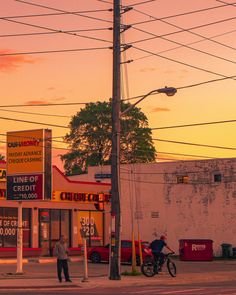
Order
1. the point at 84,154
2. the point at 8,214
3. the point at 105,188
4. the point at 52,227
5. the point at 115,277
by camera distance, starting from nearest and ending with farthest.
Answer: the point at 115,277 < the point at 8,214 < the point at 52,227 < the point at 105,188 < the point at 84,154

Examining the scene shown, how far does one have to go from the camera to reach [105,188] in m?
64.1

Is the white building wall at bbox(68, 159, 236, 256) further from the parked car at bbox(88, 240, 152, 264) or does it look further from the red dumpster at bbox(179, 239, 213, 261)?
the parked car at bbox(88, 240, 152, 264)

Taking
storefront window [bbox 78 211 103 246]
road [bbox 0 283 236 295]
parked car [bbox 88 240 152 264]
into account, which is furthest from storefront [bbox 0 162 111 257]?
road [bbox 0 283 236 295]

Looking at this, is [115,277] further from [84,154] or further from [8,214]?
[84,154]

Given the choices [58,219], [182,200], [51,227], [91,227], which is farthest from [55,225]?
[182,200]

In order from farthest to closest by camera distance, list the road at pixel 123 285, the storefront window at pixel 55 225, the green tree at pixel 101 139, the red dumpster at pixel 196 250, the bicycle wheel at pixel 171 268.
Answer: the green tree at pixel 101 139 → the storefront window at pixel 55 225 → the red dumpster at pixel 196 250 → the bicycle wheel at pixel 171 268 → the road at pixel 123 285

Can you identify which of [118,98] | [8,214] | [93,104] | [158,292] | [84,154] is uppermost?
[93,104]

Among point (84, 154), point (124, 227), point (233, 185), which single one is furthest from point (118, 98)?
point (84, 154)

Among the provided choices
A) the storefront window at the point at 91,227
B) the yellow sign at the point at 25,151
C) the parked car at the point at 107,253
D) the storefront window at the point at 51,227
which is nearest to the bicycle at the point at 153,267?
the yellow sign at the point at 25,151

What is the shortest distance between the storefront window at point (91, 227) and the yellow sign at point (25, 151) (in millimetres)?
24104

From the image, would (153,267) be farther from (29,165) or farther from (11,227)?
(11,227)

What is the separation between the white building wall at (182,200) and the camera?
6234cm

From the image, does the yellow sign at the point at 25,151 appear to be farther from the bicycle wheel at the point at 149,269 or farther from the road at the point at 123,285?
the bicycle wheel at the point at 149,269

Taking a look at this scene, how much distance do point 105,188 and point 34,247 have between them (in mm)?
10111
